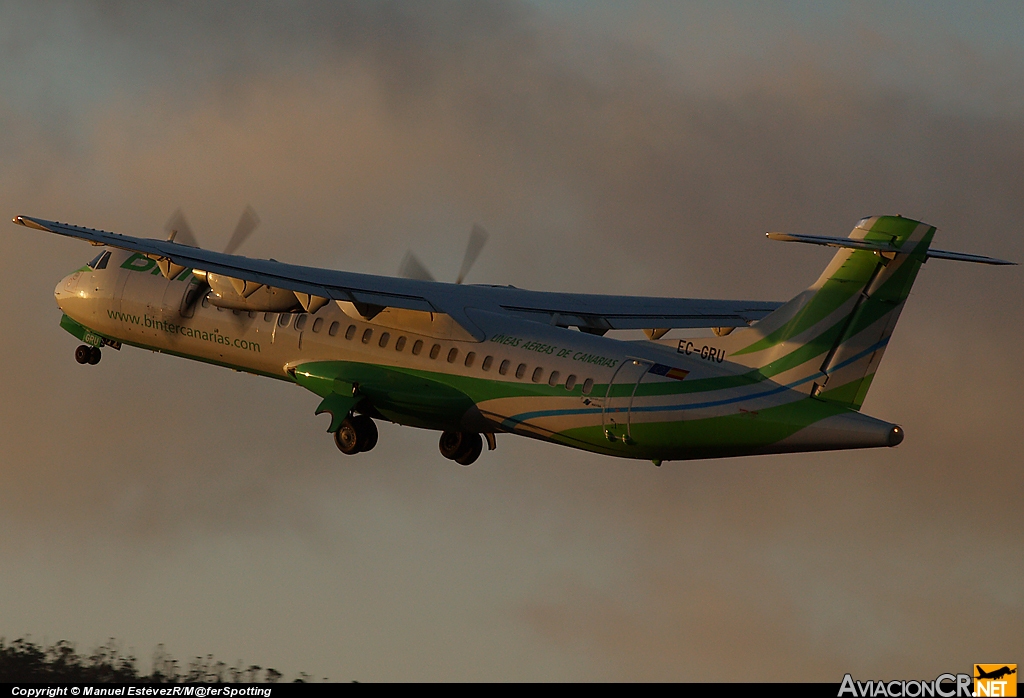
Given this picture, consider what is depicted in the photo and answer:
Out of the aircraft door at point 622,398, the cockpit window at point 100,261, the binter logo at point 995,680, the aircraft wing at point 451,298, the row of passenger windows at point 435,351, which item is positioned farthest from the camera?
the cockpit window at point 100,261

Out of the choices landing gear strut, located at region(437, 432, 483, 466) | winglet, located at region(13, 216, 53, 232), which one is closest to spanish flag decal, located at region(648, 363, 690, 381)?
landing gear strut, located at region(437, 432, 483, 466)

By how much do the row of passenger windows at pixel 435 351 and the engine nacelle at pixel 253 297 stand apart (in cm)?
78

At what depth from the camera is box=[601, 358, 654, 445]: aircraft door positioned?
108 ft

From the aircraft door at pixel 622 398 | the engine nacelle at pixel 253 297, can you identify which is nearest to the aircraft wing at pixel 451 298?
the engine nacelle at pixel 253 297

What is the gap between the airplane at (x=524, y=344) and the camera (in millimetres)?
30531

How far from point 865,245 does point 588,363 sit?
22.4 ft

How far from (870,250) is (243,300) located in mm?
15692

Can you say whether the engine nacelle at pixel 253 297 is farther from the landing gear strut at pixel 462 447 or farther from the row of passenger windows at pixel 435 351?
the landing gear strut at pixel 462 447

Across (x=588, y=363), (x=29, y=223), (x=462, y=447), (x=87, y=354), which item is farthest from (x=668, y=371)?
(x=87, y=354)

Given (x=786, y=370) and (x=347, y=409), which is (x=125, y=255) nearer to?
(x=347, y=409)

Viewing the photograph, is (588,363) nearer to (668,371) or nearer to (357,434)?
(668,371)

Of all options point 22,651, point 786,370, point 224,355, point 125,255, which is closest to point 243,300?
point 224,355

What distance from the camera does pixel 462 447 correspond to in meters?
39.3

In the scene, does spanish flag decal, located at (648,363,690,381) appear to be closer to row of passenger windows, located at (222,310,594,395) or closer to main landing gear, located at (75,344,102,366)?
row of passenger windows, located at (222,310,594,395)
